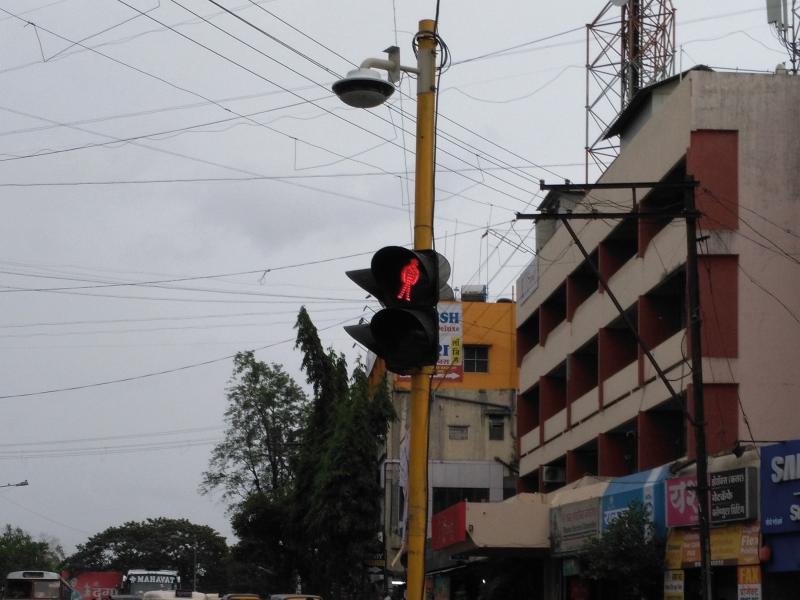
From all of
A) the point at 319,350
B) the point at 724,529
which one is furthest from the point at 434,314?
the point at 319,350

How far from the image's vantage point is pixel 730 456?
2469cm

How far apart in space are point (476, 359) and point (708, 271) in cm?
3591

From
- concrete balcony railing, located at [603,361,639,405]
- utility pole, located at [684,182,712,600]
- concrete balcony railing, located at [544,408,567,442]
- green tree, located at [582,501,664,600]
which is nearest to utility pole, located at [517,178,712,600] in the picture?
utility pole, located at [684,182,712,600]

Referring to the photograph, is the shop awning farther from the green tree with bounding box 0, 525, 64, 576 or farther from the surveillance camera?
the green tree with bounding box 0, 525, 64, 576

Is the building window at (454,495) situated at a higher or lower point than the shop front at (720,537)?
higher

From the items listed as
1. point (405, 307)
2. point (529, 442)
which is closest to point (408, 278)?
point (405, 307)

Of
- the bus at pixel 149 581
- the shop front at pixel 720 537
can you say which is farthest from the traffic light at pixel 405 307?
the bus at pixel 149 581

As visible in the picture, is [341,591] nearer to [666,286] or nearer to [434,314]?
[666,286]

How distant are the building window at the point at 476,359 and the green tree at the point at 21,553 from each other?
62.5 metres

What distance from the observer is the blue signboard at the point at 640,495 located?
2689 cm

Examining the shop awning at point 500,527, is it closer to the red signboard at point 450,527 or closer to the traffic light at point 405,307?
the red signboard at point 450,527

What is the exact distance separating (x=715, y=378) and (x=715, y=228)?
3378 millimetres

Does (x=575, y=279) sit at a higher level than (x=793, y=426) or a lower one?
higher

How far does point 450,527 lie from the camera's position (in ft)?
119
